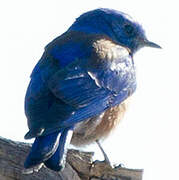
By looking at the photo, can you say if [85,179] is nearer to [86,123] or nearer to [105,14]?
[86,123]

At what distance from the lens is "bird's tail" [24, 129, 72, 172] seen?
20.0 feet

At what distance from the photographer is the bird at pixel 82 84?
6.72 metres

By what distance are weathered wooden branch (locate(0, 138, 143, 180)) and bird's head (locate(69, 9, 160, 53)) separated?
3.30m

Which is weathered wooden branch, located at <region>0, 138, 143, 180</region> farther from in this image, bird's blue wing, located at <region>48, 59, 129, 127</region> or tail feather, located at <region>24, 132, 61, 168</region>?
bird's blue wing, located at <region>48, 59, 129, 127</region>

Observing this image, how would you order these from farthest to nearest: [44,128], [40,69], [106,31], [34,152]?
[106,31] < [40,69] < [44,128] < [34,152]

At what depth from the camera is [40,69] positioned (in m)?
7.84

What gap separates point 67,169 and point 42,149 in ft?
0.86

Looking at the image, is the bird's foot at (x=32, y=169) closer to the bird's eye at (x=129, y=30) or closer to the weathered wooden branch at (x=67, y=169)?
the weathered wooden branch at (x=67, y=169)

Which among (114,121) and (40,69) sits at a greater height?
(40,69)

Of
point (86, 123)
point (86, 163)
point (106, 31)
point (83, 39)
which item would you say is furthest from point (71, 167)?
point (106, 31)

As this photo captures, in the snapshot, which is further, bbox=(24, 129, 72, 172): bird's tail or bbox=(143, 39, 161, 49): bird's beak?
bbox=(143, 39, 161, 49): bird's beak

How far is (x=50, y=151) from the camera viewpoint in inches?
253

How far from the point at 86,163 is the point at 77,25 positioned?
138 inches

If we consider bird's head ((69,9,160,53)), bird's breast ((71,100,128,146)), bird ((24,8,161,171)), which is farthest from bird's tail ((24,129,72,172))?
bird's head ((69,9,160,53))
